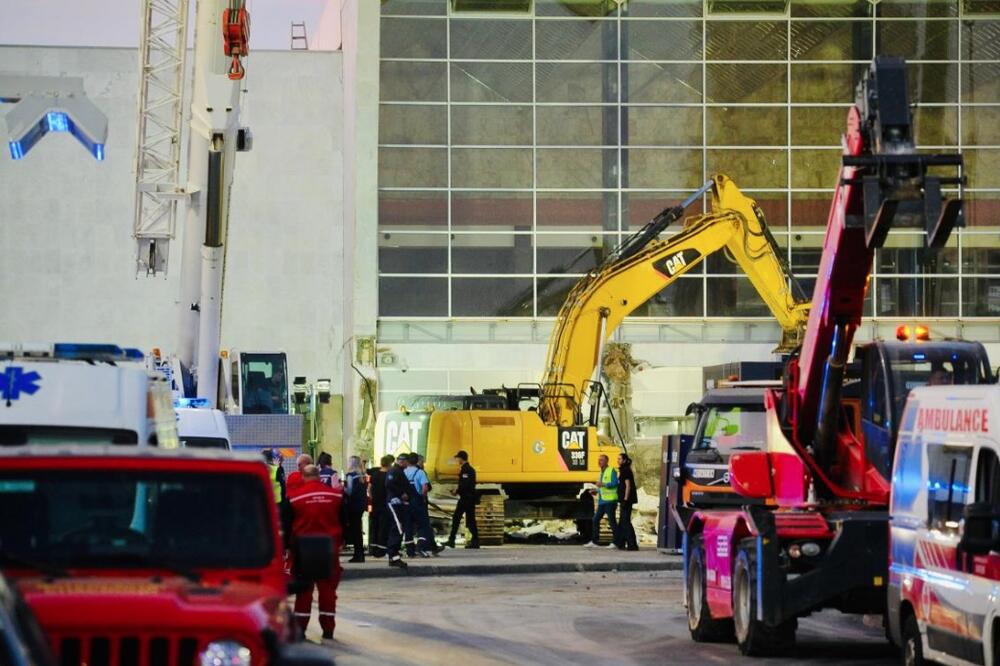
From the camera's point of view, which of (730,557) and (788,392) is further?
(788,392)

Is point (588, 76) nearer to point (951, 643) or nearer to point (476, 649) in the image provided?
point (476, 649)

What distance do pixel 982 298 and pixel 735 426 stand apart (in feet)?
85.5

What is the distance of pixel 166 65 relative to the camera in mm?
35000

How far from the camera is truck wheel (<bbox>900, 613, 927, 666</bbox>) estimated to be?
45.4 feet

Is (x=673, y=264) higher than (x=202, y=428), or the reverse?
(x=673, y=264)

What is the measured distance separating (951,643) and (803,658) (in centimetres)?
415

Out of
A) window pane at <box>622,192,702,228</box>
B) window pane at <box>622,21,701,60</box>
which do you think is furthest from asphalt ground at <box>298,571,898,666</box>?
window pane at <box>622,21,701,60</box>

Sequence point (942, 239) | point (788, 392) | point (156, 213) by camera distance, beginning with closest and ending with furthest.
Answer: point (942, 239) < point (788, 392) < point (156, 213)

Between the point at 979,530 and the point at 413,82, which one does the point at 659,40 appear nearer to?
the point at 413,82

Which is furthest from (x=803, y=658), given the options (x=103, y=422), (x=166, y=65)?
(x=166, y=65)

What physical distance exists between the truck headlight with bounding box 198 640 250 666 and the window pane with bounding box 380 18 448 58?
44470 millimetres

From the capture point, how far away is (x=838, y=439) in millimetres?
18891

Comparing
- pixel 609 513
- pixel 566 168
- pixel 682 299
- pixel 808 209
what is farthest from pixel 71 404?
pixel 808 209

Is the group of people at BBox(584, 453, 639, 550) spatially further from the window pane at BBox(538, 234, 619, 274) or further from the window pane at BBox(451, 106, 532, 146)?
the window pane at BBox(451, 106, 532, 146)
